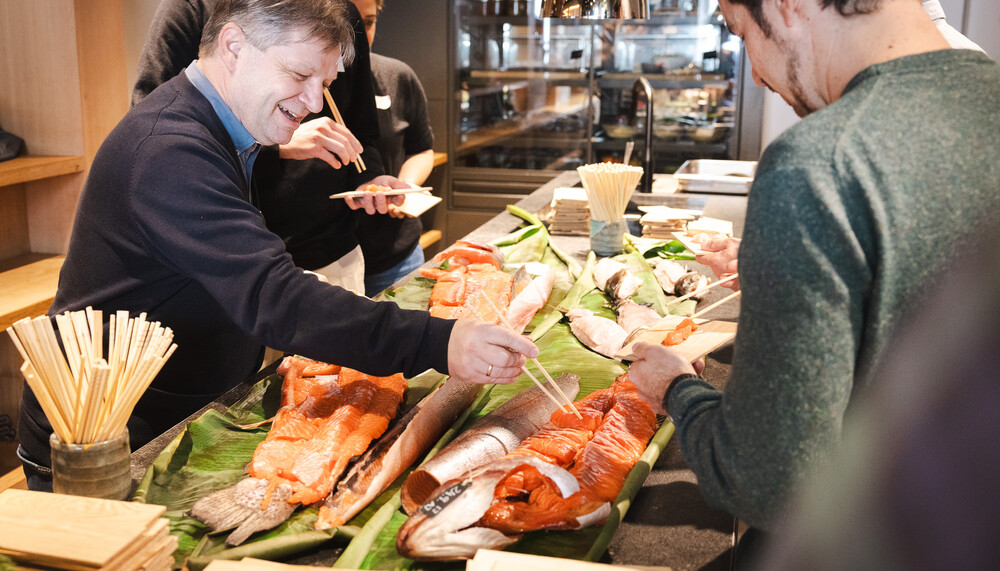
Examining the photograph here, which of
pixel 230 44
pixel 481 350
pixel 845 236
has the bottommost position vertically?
pixel 481 350

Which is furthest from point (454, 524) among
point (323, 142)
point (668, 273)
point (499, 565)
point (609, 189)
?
point (609, 189)

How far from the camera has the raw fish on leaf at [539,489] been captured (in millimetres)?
1219

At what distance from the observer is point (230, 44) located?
5.56 ft

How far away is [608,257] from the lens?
10.3 feet

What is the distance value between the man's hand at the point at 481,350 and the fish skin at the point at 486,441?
0.10 metres

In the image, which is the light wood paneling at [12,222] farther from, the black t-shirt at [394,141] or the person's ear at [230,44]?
the person's ear at [230,44]

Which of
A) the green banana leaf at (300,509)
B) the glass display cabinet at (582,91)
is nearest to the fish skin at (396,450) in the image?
Answer: the green banana leaf at (300,509)

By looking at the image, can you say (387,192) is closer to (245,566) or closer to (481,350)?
(481,350)

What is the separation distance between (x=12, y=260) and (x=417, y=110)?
1990 mm

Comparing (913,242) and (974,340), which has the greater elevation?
(913,242)

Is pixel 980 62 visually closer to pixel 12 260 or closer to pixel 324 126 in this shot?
pixel 324 126

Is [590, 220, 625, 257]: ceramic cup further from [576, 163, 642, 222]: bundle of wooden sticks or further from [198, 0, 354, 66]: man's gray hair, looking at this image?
[198, 0, 354, 66]: man's gray hair

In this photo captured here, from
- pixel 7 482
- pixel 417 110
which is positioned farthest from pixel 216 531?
pixel 417 110

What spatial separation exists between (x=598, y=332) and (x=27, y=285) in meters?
2.36
